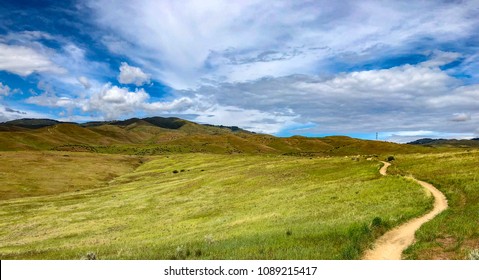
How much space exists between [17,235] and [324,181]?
1637 inches

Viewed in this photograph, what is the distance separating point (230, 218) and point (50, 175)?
95.6 metres

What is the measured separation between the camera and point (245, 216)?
36.0 metres

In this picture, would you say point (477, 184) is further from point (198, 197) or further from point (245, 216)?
point (198, 197)

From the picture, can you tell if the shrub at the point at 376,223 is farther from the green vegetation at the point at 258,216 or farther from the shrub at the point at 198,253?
the shrub at the point at 198,253

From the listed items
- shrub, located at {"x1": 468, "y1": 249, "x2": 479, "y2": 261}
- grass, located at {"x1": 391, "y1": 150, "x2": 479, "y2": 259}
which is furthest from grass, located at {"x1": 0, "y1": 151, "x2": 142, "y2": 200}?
shrub, located at {"x1": 468, "y1": 249, "x2": 479, "y2": 261}

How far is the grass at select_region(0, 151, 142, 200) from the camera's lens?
89.5 m

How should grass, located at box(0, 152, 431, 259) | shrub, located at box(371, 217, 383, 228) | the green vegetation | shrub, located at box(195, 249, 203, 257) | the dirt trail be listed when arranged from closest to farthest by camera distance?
the dirt trail → the green vegetation → shrub, located at box(195, 249, 203, 257) → grass, located at box(0, 152, 431, 259) → shrub, located at box(371, 217, 383, 228)

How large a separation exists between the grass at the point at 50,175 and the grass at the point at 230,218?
19.5 metres

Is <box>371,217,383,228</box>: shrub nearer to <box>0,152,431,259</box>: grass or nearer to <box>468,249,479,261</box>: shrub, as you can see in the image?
<box>0,152,431,259</box>: grass

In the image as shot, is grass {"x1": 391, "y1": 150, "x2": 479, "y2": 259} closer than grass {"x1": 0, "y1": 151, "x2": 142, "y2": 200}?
Yes

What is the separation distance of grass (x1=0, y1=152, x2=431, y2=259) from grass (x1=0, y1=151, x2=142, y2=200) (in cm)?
1950

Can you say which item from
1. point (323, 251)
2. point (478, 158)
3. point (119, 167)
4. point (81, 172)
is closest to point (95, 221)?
point (323, 251)

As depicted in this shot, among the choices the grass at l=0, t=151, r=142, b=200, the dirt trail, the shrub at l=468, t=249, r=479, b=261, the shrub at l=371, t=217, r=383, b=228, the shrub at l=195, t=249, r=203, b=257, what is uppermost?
the shrub at l=468, t=249, r=479, b=261

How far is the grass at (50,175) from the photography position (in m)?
89.5
